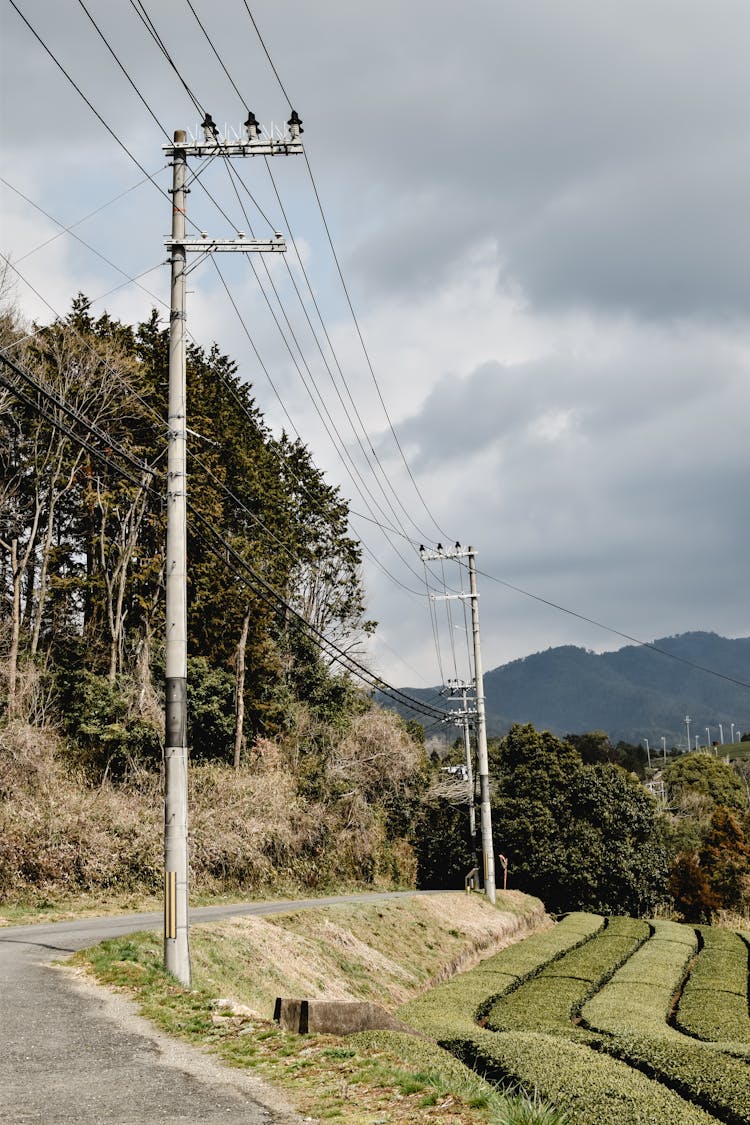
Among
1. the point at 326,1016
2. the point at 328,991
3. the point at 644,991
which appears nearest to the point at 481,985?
the point at 644,991

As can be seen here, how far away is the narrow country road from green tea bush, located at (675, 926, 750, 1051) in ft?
36.8

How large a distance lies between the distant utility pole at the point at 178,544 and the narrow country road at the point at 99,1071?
1.61 m

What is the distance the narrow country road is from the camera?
7.89 metres

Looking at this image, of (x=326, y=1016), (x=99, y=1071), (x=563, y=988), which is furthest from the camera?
(x=563, y=988)

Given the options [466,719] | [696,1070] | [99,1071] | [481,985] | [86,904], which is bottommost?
[481,985]

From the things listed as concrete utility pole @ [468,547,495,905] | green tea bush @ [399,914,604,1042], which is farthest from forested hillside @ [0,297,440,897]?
green tea bush @ [399,914,604,1042]

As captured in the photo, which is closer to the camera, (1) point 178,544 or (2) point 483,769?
(1) point 178,544

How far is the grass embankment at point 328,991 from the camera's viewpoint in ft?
27.8

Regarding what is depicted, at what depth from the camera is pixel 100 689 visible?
38.1 metres

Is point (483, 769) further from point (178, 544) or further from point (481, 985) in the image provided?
point (178, 544)

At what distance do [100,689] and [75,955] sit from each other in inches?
901

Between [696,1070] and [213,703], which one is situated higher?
[213,703]

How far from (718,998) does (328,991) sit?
1251 centimetres

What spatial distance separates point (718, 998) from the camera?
2661cm
